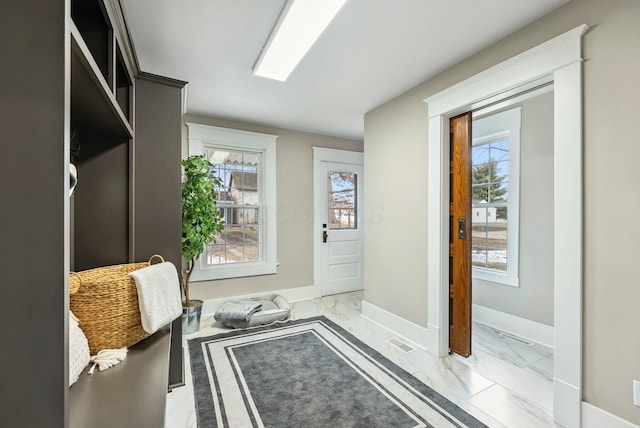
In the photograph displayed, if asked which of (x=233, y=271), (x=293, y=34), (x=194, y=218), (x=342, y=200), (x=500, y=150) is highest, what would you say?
(x=293, y=34)

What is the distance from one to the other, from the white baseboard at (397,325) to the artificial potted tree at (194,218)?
1878 mm

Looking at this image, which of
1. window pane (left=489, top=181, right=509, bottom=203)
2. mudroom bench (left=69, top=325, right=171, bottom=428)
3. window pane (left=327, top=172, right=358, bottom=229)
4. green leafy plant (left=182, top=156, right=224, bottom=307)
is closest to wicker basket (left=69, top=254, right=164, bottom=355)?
mudroom bench (left=69, top=325, right=171, bottom=428)

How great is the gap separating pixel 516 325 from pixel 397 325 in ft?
4.08

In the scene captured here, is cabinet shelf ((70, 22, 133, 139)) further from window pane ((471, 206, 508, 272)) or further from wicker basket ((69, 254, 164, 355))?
window pane ((471, 206, 508, 272))

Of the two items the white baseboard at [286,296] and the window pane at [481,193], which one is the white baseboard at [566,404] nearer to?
the window pane at [481,193]

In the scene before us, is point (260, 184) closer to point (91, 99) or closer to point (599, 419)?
point (91, 99)

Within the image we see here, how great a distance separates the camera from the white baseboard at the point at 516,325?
8.98ft

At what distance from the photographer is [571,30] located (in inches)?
63.9

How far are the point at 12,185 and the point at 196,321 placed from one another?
8.90 feet

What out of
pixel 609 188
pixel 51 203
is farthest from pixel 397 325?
pixel 51 203

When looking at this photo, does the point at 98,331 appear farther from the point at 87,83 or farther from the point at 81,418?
the point at 87,83

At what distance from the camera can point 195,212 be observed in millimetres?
2920

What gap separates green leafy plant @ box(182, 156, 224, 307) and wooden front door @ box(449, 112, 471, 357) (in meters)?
2.37

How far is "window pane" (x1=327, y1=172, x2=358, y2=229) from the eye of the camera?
14.6 ft
